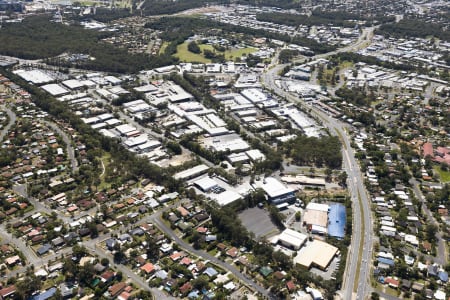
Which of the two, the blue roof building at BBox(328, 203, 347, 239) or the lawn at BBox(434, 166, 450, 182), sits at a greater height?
the lawn at BBox(434, 166, 450, 182)

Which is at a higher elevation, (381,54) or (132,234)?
(381,54)

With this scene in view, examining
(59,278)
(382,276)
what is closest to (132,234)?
(59,278)

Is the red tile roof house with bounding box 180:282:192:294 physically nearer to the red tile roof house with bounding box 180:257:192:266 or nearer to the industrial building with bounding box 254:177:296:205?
the red tile roof house with bounding box 180:257:192:266

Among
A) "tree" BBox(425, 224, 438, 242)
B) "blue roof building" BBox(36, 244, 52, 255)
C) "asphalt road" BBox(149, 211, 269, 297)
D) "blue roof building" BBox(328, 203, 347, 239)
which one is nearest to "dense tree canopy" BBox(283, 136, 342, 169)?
"blue roof building" BBox(328, 203, 347, 239)

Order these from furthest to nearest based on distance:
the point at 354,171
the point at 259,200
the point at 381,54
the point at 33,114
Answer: the point at 381,54 < the point at 33,114 < the point at 354,171 < the point at 259,200

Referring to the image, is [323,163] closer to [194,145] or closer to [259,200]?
[259,200]

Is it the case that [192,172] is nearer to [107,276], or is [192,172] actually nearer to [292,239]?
[292,239]

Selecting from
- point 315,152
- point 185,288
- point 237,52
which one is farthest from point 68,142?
point 237,52
